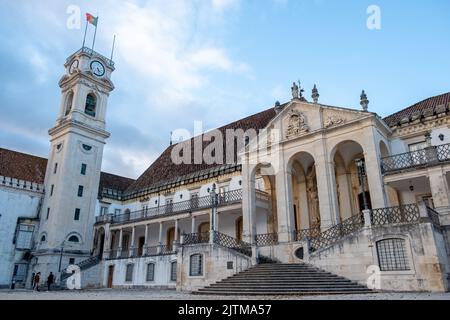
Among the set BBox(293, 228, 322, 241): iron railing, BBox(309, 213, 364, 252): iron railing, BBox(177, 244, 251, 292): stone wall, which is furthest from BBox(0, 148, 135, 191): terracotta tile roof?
BBox(309, 213, 364, 252): iron railing

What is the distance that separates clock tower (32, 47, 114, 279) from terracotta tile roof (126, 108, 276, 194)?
17.0 feet

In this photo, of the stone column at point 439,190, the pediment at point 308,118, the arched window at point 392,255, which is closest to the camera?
the arched window at point 392,255

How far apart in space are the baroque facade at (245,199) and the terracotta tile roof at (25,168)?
0.53 feet

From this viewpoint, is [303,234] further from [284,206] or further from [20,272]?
[20,272]

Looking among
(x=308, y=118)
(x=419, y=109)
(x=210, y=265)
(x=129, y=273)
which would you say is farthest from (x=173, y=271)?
(x=419, y=109)

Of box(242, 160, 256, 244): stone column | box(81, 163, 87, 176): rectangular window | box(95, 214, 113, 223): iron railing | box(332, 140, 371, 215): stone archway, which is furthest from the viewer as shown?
box(81, 163, 87, 176): rectangular window

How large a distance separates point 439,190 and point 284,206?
796cm

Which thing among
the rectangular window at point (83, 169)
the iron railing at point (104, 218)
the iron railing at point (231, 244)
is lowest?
the iron railing at point (231, 244)

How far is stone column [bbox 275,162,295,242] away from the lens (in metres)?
19.5

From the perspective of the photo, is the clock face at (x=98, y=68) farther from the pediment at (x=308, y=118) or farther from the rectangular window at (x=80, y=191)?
the pediment at (x=308, y=118)

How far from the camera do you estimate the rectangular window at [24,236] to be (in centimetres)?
3095

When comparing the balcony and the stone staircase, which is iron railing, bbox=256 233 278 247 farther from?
the balcony

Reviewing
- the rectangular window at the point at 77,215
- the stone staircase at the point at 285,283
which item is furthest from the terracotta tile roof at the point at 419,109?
the rectangular window at the point at 77,215

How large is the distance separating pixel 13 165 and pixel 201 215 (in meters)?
20.6
